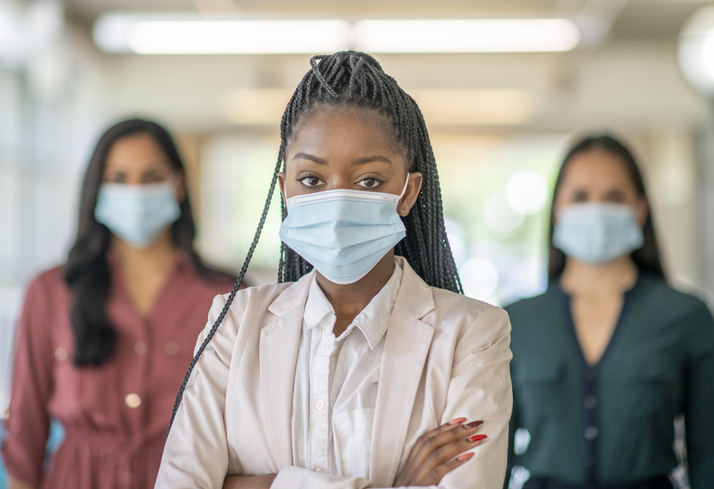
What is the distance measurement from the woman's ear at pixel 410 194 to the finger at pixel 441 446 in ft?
1.20

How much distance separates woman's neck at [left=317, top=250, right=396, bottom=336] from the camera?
1174mm

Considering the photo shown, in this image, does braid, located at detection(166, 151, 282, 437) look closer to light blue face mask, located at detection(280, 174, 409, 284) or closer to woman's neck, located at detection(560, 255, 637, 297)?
light blue face mask, located at detection(280, 174, 409, 284)

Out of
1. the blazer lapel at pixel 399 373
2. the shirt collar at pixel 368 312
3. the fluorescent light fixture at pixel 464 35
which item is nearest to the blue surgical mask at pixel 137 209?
the shirt collar at pixel 368 312

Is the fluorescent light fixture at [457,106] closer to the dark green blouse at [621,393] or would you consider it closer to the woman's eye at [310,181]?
the dark green blouse at [621,393]

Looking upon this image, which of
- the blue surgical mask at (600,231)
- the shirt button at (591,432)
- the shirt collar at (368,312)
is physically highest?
the blue surgical mask at (600,231)

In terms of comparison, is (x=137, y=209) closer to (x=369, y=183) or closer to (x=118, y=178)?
(x=118, y=178)

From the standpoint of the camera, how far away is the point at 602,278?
2.20 meters

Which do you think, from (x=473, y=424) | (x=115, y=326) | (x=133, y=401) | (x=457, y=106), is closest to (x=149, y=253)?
(x=115, y=326)

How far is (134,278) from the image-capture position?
6.89ft

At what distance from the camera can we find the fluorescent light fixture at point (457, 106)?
6.30 metres

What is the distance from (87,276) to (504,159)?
5.70m

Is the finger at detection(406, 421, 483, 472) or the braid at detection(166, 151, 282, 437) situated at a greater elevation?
the braid at detection(166, 151, 282, 437)

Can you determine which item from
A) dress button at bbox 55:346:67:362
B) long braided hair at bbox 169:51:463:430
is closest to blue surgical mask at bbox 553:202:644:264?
long braided hair at bbox 169:51:463:430

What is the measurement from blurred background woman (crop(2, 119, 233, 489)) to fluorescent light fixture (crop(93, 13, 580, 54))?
1.94 metres
